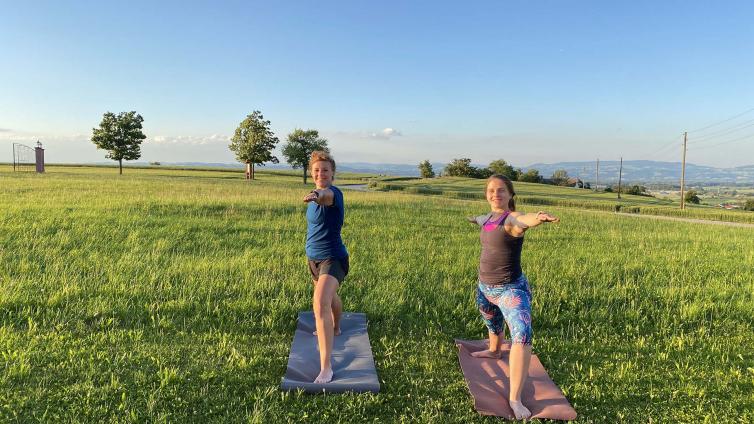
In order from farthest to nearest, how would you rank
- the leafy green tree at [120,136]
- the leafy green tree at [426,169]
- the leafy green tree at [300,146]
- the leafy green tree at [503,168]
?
1. the leafy green tree at [426,169]
2. the leafy green tree at [503,168]
3. the leafy green tree at [300,146]
4. the leafy green tree at [120,136]

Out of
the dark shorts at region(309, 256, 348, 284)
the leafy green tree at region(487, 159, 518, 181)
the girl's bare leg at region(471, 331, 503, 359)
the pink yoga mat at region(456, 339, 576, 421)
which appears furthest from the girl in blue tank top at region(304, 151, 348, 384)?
the leafy green tree at region(487, 159, 518, 181)

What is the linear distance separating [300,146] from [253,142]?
715 cm

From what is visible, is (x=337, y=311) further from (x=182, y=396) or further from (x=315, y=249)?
(x=182, y=396)

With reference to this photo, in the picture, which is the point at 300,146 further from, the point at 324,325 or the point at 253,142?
the point at 324,325

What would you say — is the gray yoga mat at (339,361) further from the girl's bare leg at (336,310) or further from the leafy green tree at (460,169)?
the leafy green tree at (460,169)

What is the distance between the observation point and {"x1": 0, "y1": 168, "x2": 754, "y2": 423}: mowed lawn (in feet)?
12.5

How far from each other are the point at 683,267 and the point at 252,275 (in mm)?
9580

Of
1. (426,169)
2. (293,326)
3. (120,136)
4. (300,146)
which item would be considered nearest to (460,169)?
(426,169)

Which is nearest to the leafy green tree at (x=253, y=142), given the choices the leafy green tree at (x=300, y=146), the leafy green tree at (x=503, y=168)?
the leafy green tree at (x=300, y=146)

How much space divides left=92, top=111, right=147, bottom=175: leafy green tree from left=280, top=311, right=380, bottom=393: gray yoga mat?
6003 centimetres

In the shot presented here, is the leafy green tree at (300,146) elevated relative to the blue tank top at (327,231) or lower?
elevated

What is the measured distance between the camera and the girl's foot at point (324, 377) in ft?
13.6

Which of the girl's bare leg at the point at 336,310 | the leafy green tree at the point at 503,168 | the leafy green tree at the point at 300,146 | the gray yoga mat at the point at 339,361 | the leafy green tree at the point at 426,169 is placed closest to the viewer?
the gray yoga mat at the point at 339,361

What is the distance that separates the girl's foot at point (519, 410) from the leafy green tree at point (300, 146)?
61807 mm
